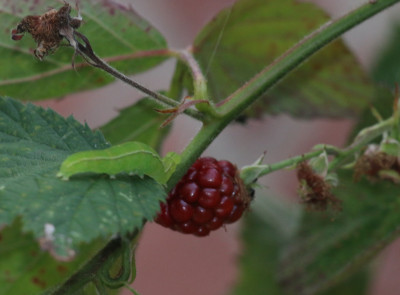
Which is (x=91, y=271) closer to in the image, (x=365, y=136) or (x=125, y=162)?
(x=125, y=162)

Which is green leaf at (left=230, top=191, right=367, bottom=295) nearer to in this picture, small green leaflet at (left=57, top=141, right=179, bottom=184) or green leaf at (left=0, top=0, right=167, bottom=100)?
green leaf at (left=0, top=0, right=167, bottom=100)

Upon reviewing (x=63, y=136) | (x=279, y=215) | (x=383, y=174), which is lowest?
(x=279, y=215)

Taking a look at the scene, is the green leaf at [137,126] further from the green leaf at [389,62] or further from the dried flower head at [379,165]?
the green leaf at [389,62]

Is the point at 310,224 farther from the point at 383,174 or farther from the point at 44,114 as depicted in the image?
the point at 44,114

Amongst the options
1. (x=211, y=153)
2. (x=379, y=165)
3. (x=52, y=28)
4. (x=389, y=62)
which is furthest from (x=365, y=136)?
(x=211, y=153)

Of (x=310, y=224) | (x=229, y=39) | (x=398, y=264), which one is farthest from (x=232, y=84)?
(x=398, y=264)

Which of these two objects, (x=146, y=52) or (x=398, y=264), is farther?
(x=398, y=264)

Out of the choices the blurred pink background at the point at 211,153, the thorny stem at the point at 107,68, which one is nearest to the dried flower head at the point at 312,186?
the thorny stem at the point at 107,68
